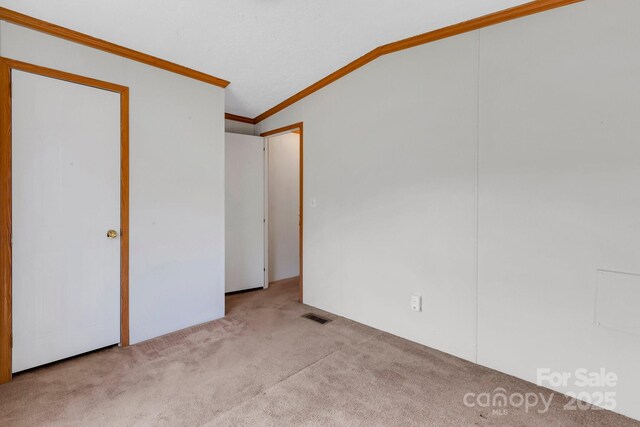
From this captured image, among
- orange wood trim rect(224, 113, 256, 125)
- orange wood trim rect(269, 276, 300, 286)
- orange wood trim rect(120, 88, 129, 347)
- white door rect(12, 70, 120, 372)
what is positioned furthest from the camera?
orange wood trim rect(269, 276, 300, 286)

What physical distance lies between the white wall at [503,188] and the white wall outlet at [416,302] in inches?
2.2

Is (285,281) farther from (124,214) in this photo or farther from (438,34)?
(438,34)

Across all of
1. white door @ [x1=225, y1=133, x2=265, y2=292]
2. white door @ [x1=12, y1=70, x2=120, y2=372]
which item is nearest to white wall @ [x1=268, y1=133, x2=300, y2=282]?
white door @ [x1=225, y1=133, x2=265, y2=292]

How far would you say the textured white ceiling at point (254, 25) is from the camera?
6.94 ft

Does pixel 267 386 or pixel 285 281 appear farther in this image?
pixel 285 281

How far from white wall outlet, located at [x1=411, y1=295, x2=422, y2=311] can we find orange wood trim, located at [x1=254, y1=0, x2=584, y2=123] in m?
2.16

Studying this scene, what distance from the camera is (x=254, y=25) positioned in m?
2.41

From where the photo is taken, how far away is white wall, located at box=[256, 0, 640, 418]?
183 centimetres

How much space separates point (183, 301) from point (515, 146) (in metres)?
3.11

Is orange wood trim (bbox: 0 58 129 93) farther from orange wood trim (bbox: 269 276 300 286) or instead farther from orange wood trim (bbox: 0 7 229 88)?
orange wood trim (bbox: 269 276 300 286)

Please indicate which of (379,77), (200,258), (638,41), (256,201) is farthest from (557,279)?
(256,201)

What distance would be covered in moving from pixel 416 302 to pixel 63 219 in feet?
9.46

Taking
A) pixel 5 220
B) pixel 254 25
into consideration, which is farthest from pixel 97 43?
pixel 5 220

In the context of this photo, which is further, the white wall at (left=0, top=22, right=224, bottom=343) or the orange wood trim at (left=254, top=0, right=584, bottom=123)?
the white wall at (left=0, top=22, right=224, bottom=343)
